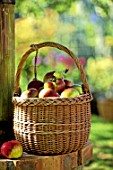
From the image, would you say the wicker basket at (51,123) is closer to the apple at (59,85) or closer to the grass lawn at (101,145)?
the apple at (59,85)

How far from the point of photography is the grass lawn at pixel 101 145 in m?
5.45

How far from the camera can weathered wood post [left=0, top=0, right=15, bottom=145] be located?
260 centimetres

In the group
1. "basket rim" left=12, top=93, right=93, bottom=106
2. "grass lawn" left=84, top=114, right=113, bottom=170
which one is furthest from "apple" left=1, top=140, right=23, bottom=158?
"grass lawn" left=84, top=114, right=113, bottom=170

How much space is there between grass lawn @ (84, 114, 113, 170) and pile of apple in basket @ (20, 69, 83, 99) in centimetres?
292

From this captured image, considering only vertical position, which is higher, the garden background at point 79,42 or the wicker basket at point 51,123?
the garden background at point 79,42

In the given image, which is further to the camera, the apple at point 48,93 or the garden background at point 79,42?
the garden background at point 79,42

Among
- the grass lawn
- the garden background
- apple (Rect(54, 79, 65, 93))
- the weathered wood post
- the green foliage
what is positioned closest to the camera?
apple (Rect(54, 79, 65, 93))

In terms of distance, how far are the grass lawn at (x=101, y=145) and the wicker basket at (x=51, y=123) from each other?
9.65 feet

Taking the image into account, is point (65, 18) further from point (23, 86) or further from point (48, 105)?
point (48, 105)

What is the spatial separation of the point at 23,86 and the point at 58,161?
1.70 metres

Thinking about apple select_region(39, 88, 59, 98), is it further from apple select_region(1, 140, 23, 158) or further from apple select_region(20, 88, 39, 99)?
apple select_region(1, 140, 23, 158)

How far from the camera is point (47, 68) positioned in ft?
19.5

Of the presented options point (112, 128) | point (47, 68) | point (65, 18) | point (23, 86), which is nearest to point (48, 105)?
point (23, 86)

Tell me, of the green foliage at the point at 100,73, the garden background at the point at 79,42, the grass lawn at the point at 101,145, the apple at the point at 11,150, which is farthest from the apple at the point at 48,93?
the green foliage at the point at 100,73
